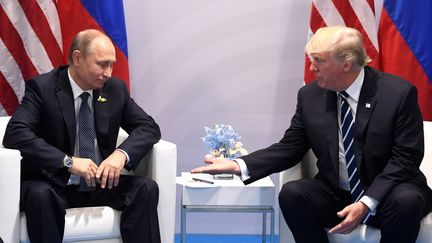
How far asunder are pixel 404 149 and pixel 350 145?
0.28 metres

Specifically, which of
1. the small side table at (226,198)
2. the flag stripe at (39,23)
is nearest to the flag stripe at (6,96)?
the flag stripe at (39,23)

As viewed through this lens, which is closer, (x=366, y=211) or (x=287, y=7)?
(x=366, y=211)

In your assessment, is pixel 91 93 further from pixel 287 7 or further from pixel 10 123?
pixel 287 7

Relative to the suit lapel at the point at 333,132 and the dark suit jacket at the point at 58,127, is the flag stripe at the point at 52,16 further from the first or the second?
the suit lapel at the point at 333,132

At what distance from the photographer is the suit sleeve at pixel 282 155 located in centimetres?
396

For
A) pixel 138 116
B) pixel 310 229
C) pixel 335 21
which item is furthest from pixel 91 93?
pixel 335 21

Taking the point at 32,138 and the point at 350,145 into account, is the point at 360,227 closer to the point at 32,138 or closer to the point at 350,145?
the point at 350,145

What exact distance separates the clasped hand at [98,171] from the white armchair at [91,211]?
5.6 inches

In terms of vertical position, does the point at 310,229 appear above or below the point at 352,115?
below

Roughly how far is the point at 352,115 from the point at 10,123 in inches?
68.4

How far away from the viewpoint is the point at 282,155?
3.97 metres

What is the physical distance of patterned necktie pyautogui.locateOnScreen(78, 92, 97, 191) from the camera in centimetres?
400

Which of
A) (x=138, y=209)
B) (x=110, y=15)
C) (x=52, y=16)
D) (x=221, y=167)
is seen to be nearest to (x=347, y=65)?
(x=221, y=167)

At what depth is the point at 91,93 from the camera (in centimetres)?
412
